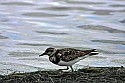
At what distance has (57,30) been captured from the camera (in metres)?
17.3

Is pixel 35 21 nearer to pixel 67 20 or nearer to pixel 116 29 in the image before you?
pixel 67 20

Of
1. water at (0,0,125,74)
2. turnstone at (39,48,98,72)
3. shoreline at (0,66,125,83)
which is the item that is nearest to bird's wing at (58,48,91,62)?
turnstone at (39,48,98,72)

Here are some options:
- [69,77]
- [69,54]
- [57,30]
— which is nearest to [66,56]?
[69,54]

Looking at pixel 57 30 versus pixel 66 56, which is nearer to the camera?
pixel 66 56

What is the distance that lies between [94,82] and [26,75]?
1.17 meters

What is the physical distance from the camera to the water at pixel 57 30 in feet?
42.5

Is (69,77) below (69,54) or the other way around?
below

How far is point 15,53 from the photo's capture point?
45.0 feet

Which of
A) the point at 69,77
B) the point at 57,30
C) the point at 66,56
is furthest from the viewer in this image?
the point at 57,30

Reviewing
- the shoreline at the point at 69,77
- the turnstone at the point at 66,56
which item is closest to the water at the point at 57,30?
the turnstone at the point at 66,56

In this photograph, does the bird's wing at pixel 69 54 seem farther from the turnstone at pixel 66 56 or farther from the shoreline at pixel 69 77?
the shoreline at pixel 69 77

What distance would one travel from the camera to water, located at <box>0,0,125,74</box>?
12945 mm

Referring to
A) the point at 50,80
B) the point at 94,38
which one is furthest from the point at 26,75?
the point at 94,38

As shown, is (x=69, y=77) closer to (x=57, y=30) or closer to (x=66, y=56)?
(x=66, y=56)
